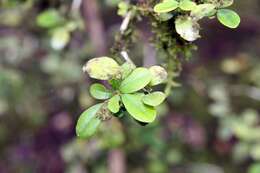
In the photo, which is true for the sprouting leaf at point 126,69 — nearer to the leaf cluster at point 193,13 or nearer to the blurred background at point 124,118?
the leaf cluster at point 193,13

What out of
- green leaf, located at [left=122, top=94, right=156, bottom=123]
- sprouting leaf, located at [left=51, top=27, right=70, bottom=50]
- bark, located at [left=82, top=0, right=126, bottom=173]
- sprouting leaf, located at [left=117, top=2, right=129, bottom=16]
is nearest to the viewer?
green leaf, located at [left=122, top=94, right=156, bottom=123]

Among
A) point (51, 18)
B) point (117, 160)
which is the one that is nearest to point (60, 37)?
point (51, 18)

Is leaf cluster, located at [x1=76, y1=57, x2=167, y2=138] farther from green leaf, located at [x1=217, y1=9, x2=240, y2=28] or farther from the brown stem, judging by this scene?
the brown stem

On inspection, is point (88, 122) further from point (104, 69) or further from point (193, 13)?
point (193, 13)

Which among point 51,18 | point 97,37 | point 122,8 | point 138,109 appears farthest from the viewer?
point 97,37

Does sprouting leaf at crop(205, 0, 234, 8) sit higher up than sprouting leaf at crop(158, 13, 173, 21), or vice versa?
sprouting leaf at crop(205, 0, 234, 8)

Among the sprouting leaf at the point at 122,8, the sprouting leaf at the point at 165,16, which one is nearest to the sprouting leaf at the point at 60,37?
the sprouting leaf at the point at 122,8

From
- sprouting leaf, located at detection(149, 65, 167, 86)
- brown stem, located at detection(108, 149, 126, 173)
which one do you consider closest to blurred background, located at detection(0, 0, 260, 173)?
brown stem, located at detection(108, 149, 126, 173)
